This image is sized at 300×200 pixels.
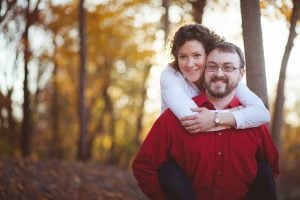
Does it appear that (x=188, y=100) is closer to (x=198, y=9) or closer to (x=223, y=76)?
(x=223, y=76)

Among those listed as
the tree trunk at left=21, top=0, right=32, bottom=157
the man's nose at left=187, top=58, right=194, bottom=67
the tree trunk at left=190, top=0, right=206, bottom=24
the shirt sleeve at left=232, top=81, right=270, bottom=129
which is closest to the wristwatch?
the shirt sleeve at left=232, top=81, right=270, bottom=129

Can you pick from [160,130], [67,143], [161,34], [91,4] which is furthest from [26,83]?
[67,143]

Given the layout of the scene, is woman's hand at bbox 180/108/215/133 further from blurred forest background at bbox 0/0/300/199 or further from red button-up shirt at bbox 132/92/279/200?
blurred forest background at bbox 0/0/300/199

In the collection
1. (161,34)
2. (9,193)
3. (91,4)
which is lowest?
(9,193)

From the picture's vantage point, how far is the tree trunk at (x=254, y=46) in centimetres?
430

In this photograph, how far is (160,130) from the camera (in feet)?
11.4

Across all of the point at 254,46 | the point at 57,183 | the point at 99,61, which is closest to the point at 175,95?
the point at 254,46

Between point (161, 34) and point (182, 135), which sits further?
point (161, 34)

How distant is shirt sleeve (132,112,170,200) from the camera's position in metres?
3.44

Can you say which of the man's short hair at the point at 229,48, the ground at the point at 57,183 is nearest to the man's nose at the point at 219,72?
the man's short hair at the point at 229,48

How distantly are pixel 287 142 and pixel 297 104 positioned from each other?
8.66 feet

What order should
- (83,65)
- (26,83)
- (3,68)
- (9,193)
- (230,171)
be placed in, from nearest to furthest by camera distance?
(230,171)
(9,193)
(83,65)
(26,83)
(3,68)

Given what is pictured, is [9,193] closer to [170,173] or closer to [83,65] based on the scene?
[170,173]

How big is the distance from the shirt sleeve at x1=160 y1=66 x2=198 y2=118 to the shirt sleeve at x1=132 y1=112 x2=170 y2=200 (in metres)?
0.16
